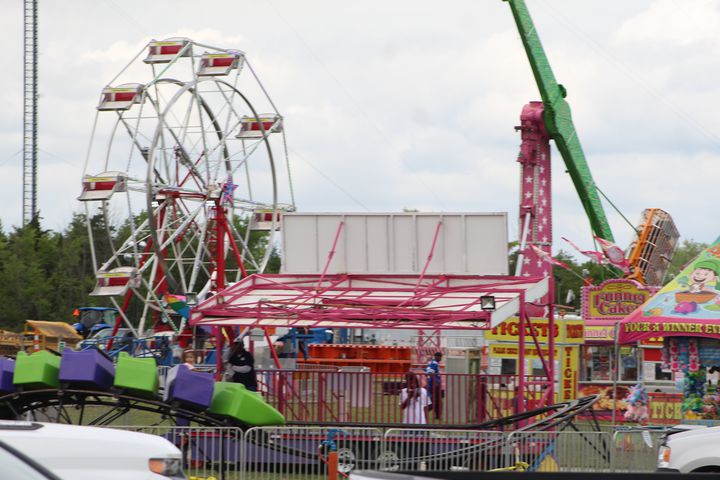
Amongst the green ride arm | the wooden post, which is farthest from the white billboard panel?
the green ride arm

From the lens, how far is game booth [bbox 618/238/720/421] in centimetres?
2373

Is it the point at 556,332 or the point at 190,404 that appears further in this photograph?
the point at 556,332

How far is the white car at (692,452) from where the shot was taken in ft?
41.8

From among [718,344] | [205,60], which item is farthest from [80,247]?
[718,344]

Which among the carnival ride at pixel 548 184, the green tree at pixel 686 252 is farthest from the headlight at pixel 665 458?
the green tree at pixel 686 252

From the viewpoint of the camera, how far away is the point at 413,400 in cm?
1964

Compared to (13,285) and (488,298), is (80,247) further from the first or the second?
(488,298)

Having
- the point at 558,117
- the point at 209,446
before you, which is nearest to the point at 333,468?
the point at 209,446

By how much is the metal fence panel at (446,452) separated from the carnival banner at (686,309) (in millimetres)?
8633

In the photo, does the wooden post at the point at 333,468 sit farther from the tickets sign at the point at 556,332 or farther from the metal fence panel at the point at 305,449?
the tickets sign at the point at 556,332

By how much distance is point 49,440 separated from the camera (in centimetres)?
901

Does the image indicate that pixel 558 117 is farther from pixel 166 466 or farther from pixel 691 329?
pixel 166 466

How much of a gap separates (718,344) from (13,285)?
146ft

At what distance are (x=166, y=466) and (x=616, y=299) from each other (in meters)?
27.7
